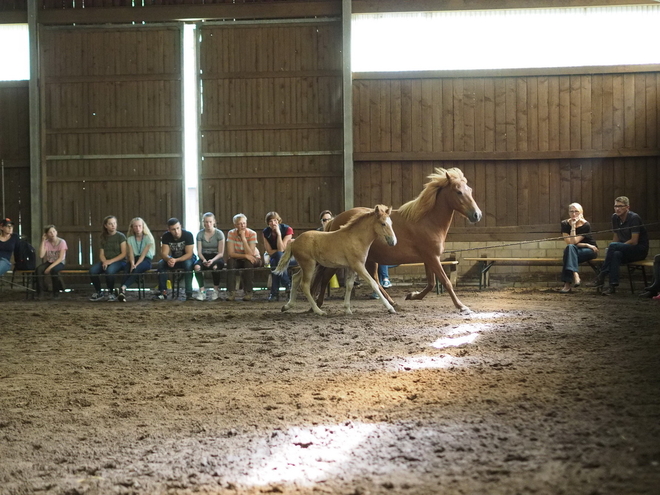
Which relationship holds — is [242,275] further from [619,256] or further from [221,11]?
[619,256]

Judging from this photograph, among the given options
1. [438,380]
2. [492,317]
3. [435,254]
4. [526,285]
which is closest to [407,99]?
[526,285]

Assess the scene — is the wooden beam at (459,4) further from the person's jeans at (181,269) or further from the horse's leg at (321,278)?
the horse's leg at (321,278)

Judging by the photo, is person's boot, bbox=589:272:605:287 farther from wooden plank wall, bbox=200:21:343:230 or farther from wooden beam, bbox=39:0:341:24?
wooden beam, bbox=39:0:341:24

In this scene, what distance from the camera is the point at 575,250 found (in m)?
10.7

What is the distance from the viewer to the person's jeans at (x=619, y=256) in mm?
10148

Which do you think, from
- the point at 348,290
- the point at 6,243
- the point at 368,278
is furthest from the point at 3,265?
the point at 368,278

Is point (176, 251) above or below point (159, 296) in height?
above

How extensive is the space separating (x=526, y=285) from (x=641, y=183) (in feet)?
9.11

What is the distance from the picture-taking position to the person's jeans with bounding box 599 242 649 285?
10148mm

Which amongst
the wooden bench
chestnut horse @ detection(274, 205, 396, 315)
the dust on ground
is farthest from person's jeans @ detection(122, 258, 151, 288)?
the wooden bench

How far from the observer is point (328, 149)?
1340 centimetres

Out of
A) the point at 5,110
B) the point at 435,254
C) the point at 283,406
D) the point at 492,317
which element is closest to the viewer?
the point at 283,406

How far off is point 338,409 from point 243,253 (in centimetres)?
752

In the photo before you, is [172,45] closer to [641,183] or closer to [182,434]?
[641,183]
